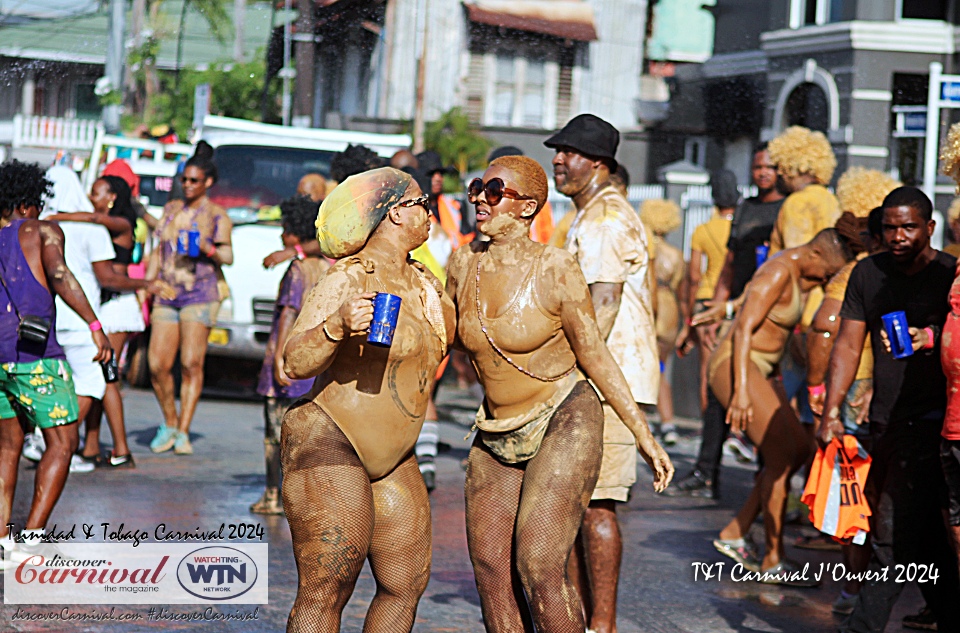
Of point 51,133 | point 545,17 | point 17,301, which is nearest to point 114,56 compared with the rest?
point 51,133

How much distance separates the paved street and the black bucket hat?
6.75 ft

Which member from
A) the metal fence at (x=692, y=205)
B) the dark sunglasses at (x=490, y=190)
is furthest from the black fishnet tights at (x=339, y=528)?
the metal fence at (x=692, y=205)

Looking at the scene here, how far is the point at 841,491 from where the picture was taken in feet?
17.8

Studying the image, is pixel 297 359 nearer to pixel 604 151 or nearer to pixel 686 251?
pixel 604 151

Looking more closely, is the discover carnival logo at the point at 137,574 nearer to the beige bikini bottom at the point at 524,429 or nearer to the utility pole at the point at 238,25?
the beige bikini bottom at the point at 524,429

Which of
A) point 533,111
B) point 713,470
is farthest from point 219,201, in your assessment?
point 533,111

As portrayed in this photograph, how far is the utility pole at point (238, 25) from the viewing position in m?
24.7

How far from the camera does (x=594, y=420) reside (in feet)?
14.5

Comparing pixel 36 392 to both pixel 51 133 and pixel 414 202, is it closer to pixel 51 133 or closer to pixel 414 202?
pixel 414 202

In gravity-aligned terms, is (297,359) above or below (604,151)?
below

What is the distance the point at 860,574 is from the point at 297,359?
3365 millimetres

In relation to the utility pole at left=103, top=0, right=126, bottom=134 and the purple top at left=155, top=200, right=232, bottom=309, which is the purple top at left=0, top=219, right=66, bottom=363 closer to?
the purple top at left=155, top=200, right=232, bottom=309

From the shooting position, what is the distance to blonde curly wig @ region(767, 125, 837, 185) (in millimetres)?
8109

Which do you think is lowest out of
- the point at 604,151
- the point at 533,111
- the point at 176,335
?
the point at 176,335
